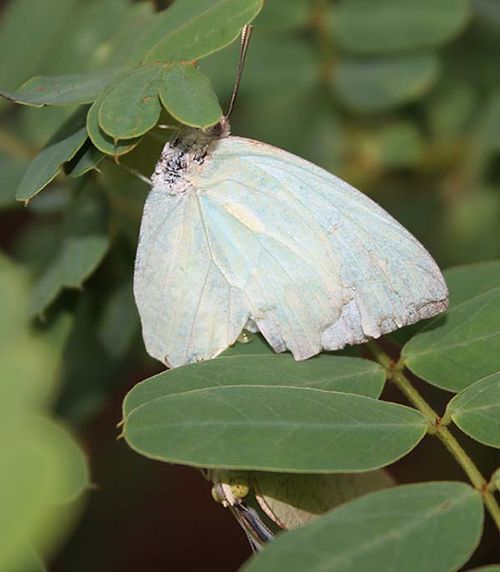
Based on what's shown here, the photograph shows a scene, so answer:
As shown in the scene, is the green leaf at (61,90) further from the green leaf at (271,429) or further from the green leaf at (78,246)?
the green leaf at (271,429)

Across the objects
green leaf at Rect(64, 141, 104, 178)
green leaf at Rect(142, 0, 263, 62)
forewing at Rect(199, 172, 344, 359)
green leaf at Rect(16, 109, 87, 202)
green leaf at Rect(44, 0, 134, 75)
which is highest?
green leaf at Rect(142, 0, 263, 62)

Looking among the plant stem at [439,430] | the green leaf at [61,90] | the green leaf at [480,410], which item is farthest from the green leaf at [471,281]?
the green leaf at [61,90]

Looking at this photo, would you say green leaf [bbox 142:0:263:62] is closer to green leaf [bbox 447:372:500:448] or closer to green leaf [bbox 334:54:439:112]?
green leaf [bbox 447:372:500:448]

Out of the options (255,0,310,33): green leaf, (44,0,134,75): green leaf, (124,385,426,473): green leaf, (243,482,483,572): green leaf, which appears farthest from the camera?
(255,0,310,33): green leaf

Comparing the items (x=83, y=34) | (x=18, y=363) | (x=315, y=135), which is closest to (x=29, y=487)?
(x=18, y=363)

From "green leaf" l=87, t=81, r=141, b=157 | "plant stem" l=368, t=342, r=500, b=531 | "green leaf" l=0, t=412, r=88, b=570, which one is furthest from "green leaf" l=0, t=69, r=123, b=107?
"green leaf" l=0, t=412, r=88, b=570

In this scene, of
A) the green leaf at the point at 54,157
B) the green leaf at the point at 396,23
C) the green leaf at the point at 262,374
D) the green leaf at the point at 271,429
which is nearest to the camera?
the green leaf at the point at 271,429
